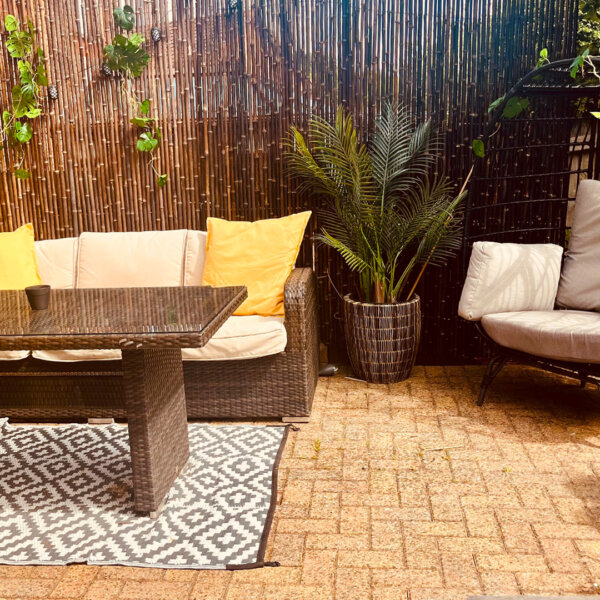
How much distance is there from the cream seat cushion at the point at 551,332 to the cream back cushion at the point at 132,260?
1.70m

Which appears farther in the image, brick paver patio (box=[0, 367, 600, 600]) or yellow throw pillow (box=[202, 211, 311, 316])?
yellow throw pillow (box=[202, 211, 311, 316])

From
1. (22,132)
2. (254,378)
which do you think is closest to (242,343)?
(254,378)

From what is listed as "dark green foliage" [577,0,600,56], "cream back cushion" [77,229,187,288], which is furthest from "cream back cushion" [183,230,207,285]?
"dark green foliage" [577,0,600,56]

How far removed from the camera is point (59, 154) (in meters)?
3.91

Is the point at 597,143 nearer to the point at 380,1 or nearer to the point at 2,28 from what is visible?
the point at 380,1

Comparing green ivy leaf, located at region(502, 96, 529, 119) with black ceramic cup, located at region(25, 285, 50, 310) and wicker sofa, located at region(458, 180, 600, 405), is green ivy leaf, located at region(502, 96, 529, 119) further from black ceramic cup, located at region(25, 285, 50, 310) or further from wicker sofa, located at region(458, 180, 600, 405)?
black ceramic cup, located at region(25, 285, 50, 310)

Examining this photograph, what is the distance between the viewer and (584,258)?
3.29 meters

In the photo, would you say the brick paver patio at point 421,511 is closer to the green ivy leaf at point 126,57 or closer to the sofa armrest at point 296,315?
the sofa armrest at point 296,315

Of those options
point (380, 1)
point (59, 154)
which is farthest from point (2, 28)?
point (380, 1)

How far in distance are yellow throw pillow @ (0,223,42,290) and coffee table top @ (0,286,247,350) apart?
2.29 feet

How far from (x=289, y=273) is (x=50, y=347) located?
1.58 meters

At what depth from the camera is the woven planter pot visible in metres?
3.48

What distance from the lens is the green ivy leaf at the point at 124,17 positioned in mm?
3590

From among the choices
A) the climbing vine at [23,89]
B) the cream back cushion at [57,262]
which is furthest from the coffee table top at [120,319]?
the climbing vine at [23,89]
